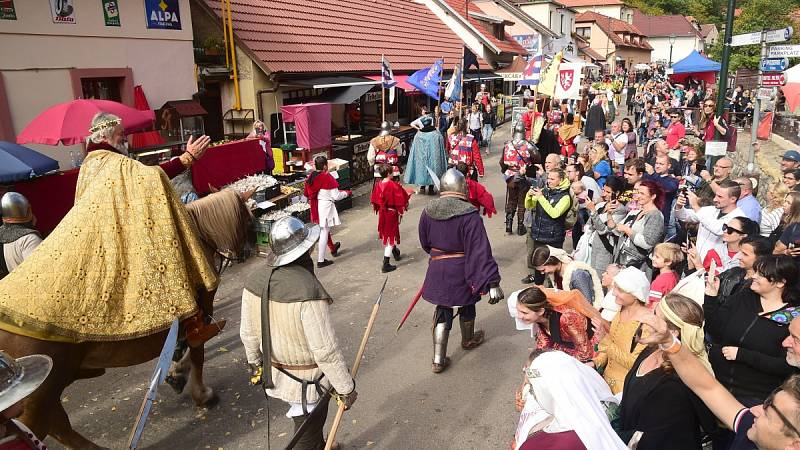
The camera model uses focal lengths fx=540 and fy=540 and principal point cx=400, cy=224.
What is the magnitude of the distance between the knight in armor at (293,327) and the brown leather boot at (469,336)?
2.48 metres

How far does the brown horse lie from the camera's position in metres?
3.55

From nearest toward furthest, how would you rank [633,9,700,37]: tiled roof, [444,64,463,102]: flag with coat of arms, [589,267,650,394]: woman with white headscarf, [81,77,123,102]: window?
1. [589,267,650,394]: woman with white headscarf
2. [81,77,123,102]: window
3. [444,64,463,102]: flag with coat of arms
4. [633,9,700,37]: tiled roof

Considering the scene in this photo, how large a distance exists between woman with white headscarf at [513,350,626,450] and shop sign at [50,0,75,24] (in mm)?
9552

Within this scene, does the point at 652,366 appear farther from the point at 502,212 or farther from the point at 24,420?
the point at 502,212

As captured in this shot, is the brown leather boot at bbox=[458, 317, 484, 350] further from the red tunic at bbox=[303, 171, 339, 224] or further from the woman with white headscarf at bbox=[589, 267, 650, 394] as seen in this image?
the red tunic at bbox=[303, 171, 339, 224]

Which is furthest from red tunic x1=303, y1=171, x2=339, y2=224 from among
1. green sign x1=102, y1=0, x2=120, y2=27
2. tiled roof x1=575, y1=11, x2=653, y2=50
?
tiled roof x1=575, y1=11, x2=653, y2=50

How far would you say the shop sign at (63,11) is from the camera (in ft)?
28.2

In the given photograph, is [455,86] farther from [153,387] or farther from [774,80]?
[153,387]

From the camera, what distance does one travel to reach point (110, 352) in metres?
3.93

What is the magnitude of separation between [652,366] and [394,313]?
14.2ft

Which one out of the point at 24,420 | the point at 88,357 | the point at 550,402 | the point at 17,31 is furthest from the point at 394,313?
the point at 17,31

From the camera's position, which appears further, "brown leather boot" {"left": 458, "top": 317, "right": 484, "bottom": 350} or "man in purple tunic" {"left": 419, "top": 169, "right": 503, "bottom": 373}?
"brown leather boot" {"left": 458, "top": 317, "right": 484, "bottom": 350}

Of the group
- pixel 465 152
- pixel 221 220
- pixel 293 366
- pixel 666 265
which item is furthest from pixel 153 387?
pixel 465 152

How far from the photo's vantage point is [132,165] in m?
3.95
